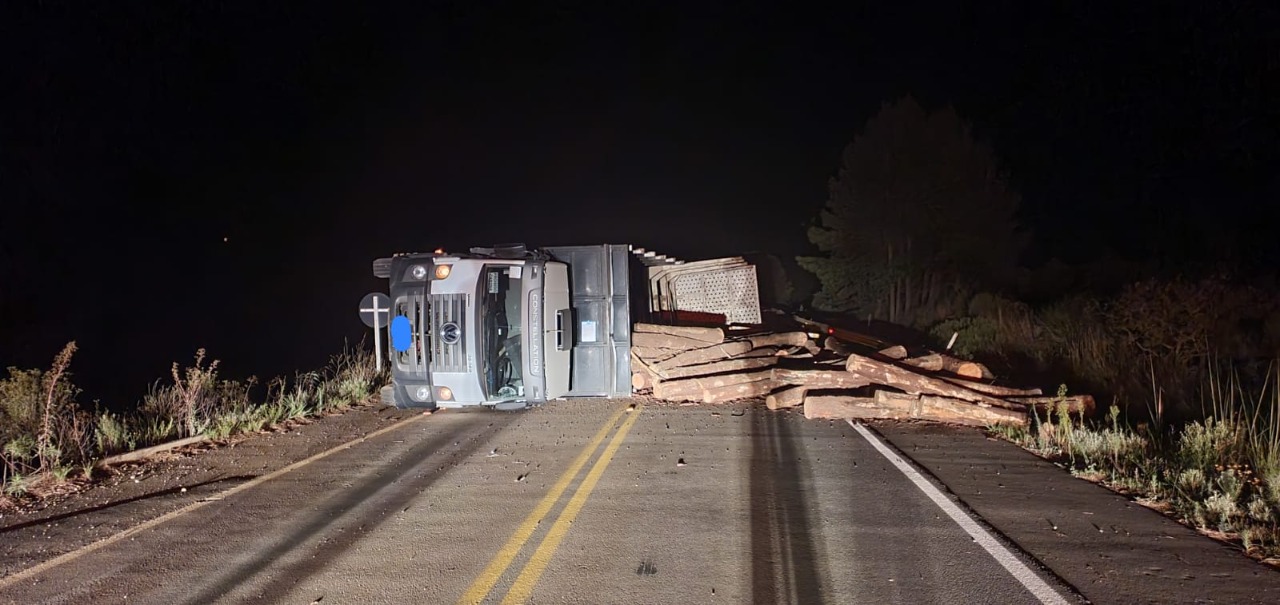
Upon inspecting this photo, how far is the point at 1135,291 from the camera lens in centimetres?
1366

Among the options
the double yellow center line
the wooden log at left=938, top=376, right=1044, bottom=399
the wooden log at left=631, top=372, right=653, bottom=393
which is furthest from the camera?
the wooden log at left=631, top=372, right=653, bottom=393

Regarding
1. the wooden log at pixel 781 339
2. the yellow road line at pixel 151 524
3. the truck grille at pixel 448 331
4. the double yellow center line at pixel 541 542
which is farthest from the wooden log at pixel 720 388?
the yellow road line at pixel 151 524

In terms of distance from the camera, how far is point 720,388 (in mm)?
11820

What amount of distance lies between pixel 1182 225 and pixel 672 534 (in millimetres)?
23876

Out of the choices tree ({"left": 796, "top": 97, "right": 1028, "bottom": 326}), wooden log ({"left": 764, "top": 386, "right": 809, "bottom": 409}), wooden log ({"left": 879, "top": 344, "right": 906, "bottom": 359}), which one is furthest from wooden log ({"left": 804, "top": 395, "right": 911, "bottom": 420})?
tree ({"left": 796, "top": 97, "right": 1028, "bottom": 326})

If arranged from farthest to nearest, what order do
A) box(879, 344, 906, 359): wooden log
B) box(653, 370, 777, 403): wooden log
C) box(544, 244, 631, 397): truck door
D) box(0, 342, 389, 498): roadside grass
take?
box(879, 344, 906, 359): wooden log
box(653, 370, 777, 403): wooden log
box(544, 244, 631, 397): truck door
box(0, 342, 389, 498): roadside grass

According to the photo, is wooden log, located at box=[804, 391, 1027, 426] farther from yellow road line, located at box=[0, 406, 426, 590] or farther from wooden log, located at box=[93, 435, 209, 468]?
wooden log, located at box=[93, 435, 209, 468]

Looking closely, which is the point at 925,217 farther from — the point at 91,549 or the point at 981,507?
the point at 91,549

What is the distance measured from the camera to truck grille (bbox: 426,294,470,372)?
9.59 metres

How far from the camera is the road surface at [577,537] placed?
450cm

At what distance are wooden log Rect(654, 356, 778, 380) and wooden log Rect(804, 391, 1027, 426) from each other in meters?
1.98

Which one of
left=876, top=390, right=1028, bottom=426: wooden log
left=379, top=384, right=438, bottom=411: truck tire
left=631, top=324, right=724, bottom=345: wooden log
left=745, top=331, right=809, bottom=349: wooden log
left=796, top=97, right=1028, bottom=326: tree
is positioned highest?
left=796, top=97, right=1028, bottom=326: tree

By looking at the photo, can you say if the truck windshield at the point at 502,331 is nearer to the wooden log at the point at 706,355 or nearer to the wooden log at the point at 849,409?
A: the wooden log at the point at 706,355

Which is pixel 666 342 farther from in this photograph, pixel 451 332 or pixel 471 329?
pixel 451 332
